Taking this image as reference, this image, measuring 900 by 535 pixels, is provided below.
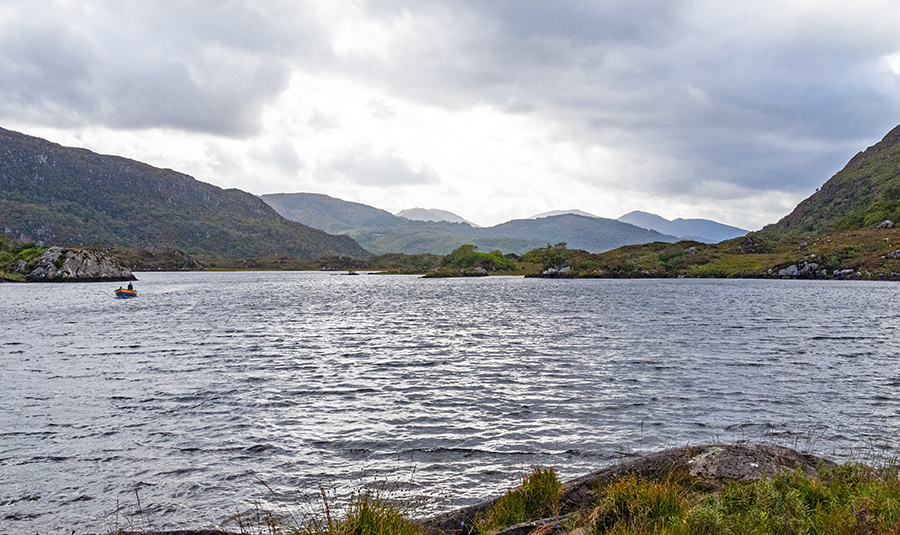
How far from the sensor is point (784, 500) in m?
9.21

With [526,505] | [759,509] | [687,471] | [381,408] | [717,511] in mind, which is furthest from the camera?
[381,408]

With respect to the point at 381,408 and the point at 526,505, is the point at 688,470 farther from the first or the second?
the point at 381,408

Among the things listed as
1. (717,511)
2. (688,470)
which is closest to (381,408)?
(688,470)

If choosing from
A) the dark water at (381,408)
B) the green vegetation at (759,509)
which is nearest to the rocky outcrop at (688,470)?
the green vegetation at (759,509)

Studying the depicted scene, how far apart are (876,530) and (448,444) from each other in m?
14.3

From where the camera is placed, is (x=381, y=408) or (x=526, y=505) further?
(x=381, y=408)

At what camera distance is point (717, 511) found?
8266 millimetres

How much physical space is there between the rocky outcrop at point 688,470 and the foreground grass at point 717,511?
1.00 feet

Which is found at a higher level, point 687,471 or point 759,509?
point 759,509

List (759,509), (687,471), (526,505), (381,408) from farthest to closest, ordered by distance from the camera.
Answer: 1. (381,408)
2. (687,471)
3. (526,505)
4. (759,509)

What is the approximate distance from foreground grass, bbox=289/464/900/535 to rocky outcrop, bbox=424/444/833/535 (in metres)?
0.31

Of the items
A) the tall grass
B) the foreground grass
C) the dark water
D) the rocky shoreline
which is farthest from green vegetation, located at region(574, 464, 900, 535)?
the dark water

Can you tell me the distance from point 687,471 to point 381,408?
1642cm

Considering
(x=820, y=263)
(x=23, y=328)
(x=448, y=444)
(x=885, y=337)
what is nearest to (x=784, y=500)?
(x=448, y=444)
